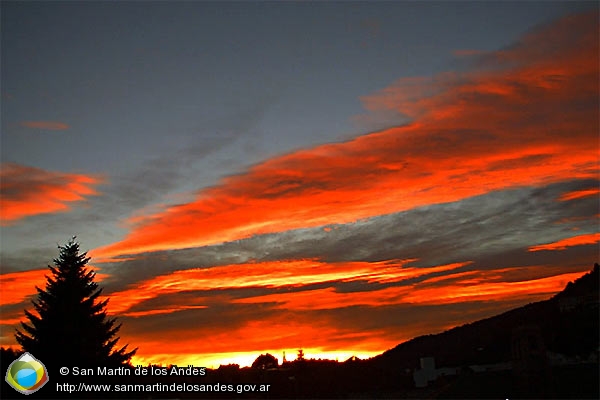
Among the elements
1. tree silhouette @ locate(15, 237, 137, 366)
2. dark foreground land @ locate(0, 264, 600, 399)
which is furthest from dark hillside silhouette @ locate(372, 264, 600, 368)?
tree silhouette @ locate(15, 237, 137, 366)

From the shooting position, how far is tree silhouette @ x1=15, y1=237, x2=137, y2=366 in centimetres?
4853

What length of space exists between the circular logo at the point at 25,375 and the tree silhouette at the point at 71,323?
984 centimetres

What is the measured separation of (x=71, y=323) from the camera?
170ft

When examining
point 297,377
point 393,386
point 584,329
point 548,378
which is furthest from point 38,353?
point 584,329

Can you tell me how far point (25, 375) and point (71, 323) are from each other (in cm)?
1736

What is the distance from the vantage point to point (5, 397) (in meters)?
34.4

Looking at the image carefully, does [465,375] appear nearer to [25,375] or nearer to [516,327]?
[516,327]

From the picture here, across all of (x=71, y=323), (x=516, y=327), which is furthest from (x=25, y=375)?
(x=516, y=327)

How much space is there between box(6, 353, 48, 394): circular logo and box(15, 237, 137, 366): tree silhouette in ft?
32.3

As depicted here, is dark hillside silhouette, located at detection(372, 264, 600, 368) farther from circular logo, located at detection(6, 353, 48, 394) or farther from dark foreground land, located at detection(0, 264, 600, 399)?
circular logo, located at detection(6, 353, 48, 394)

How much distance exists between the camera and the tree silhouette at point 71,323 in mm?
48531

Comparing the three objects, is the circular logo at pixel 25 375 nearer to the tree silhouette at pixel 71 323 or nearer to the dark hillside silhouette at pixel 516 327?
the tree silhouette at pixel 71 323

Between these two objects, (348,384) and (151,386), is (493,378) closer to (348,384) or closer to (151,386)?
(348,384)

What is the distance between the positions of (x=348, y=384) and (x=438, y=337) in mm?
21541
